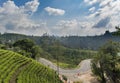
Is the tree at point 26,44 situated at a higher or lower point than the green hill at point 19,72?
higher

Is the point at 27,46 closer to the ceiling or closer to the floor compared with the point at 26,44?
closer to the floor

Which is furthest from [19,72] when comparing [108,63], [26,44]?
[26,44]

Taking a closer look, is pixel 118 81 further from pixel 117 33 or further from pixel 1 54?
pixel 117 33

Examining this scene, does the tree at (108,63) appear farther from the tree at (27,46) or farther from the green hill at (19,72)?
the tree at (27,46)

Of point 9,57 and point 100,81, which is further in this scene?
point 100,81

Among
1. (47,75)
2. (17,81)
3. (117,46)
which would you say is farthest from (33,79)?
(117,46)

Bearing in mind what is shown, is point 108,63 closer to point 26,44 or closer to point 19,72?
point 19,72

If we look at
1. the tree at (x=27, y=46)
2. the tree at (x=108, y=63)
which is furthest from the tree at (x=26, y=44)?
the tree at (x=108, y=63)

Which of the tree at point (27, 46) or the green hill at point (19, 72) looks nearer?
the green hill at point (19, 72)

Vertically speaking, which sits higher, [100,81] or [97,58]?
[97,58]
